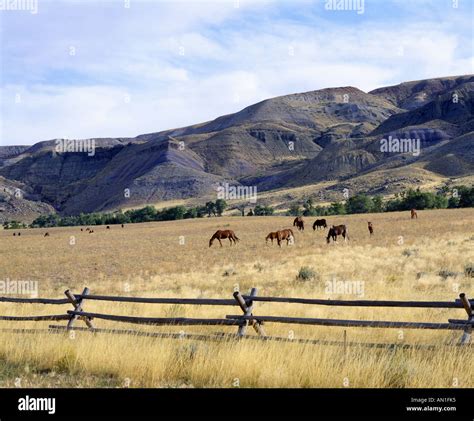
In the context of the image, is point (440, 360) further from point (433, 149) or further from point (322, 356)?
point (433, 149)

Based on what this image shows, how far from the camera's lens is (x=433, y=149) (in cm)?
19600
